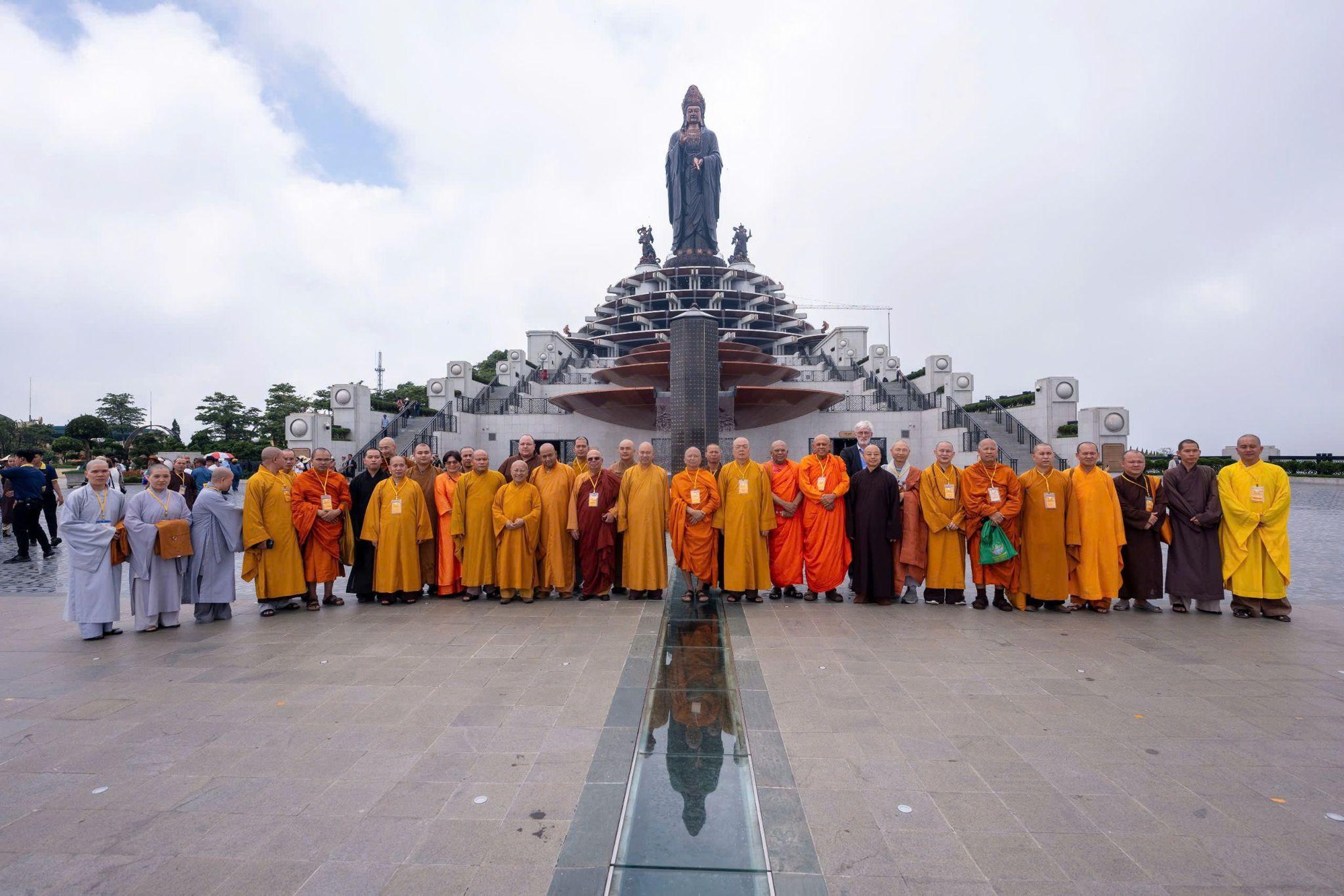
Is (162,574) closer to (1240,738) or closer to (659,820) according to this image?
(659,820)

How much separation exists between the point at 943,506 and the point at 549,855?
5.51 m

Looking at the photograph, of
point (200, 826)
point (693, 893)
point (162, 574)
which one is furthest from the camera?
point (162, 574)

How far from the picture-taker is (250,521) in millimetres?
6441

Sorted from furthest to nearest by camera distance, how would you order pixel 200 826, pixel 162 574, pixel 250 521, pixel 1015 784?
pixel 250 521, pixel 162 574, pixel 1015 784, pixel 200 826

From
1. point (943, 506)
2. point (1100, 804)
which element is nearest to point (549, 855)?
point (1100, 804)

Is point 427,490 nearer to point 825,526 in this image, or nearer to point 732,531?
point 732,531

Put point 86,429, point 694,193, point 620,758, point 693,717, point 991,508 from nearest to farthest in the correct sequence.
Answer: point 620,758 → point 693,717 → point 991,508 → point 86,429 → point 694,193

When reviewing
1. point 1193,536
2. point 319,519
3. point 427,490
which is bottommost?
point 1193,536

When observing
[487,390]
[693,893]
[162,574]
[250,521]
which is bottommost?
Answer: [693,893]

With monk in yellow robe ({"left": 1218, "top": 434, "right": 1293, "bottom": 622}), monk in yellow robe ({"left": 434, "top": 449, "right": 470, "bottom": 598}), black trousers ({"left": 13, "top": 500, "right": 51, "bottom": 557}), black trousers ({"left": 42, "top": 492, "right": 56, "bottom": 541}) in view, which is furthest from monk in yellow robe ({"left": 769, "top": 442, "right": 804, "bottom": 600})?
black trousers ({"left": 42, "top": 492, "right": 56, "bottom": 541})

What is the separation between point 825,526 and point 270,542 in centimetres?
590

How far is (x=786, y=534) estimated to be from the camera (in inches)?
277

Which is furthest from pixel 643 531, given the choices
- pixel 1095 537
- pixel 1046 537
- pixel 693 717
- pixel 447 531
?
pixel 1095 537

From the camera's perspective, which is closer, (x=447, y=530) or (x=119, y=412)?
(x=447, y=530)
